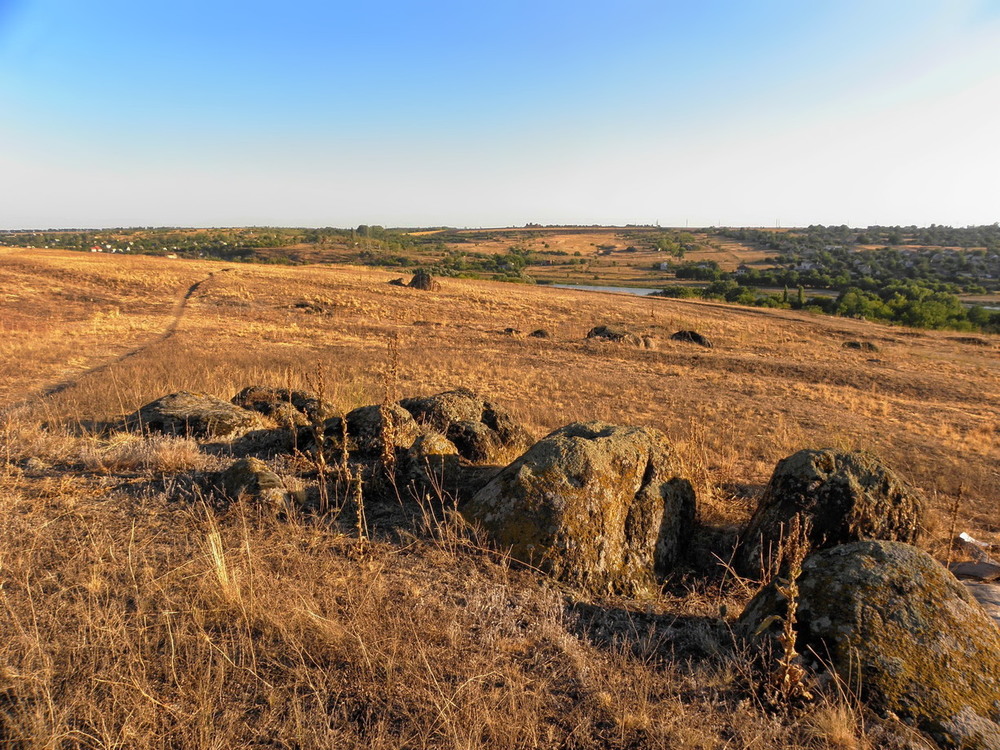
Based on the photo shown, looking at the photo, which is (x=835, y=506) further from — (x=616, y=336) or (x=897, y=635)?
(x=616, y=336)

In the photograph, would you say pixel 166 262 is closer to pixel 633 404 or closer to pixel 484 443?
pixel 633 404

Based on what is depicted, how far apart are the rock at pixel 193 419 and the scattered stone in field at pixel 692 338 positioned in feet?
72.1

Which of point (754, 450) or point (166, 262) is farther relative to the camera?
point (166, 262)

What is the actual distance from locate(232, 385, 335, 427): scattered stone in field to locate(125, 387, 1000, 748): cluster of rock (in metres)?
0.39

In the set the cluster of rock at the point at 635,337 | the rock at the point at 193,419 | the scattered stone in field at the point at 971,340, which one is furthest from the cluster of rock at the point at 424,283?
the rock at the point at 193,419

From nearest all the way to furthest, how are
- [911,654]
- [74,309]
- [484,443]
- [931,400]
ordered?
1. [911,654]
2. [484,443]
3. [931,400]
4. [74,309]

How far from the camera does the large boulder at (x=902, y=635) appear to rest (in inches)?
91.7

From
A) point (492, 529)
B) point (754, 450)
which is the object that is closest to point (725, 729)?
point (492, 529)

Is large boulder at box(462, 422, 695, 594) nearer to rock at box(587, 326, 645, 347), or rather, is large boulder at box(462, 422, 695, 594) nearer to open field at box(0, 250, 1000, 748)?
open field at box(0, 250, 1000, 748)

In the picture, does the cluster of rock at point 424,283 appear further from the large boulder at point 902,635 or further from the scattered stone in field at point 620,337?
the large boulder at point 902,635

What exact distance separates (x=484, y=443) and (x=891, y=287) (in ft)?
197

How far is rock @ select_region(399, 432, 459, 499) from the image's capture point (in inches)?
191

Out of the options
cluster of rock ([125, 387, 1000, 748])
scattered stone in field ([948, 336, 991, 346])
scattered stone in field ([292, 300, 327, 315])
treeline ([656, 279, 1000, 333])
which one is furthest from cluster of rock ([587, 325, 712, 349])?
treeline ([656, 279, 1000, 333])

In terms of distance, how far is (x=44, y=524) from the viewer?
3.66 meters
